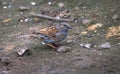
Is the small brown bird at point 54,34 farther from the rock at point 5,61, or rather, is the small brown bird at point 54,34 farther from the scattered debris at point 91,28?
the rock at point 5,61

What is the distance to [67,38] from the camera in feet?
22.4

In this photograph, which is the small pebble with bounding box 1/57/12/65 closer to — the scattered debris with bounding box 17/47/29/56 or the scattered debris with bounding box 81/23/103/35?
the scattered debris with bounding box 17/47/29/56

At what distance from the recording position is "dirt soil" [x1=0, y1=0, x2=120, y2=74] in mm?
5758

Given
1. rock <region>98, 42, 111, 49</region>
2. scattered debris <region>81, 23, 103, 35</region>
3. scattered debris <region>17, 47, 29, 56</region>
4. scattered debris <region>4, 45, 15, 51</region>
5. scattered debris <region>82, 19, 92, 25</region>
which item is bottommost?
scattered debris <region>4, 45, 15, 51</region>

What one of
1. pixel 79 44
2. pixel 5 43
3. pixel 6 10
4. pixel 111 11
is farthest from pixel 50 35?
pixel 6 10

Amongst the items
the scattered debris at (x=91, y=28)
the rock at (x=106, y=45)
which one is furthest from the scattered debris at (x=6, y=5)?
the rock at (x=106, y=45)

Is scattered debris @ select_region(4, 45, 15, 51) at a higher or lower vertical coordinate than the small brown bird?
lower

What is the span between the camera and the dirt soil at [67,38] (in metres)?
5.76

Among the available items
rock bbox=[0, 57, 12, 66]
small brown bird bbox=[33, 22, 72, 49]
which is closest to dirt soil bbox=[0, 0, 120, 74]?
rock bbox=[0, 57, 12, 66]

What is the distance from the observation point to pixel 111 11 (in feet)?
24.5

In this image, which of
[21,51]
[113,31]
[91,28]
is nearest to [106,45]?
[113,31]

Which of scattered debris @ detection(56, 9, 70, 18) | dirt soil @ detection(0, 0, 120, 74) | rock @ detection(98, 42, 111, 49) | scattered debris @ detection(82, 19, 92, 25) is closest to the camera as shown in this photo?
dirt soil @ detection(0, 0, 120, 74)

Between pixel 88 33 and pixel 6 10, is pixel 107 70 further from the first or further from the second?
pixel 6 10

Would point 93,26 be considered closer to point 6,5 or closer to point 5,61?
point 5,61
